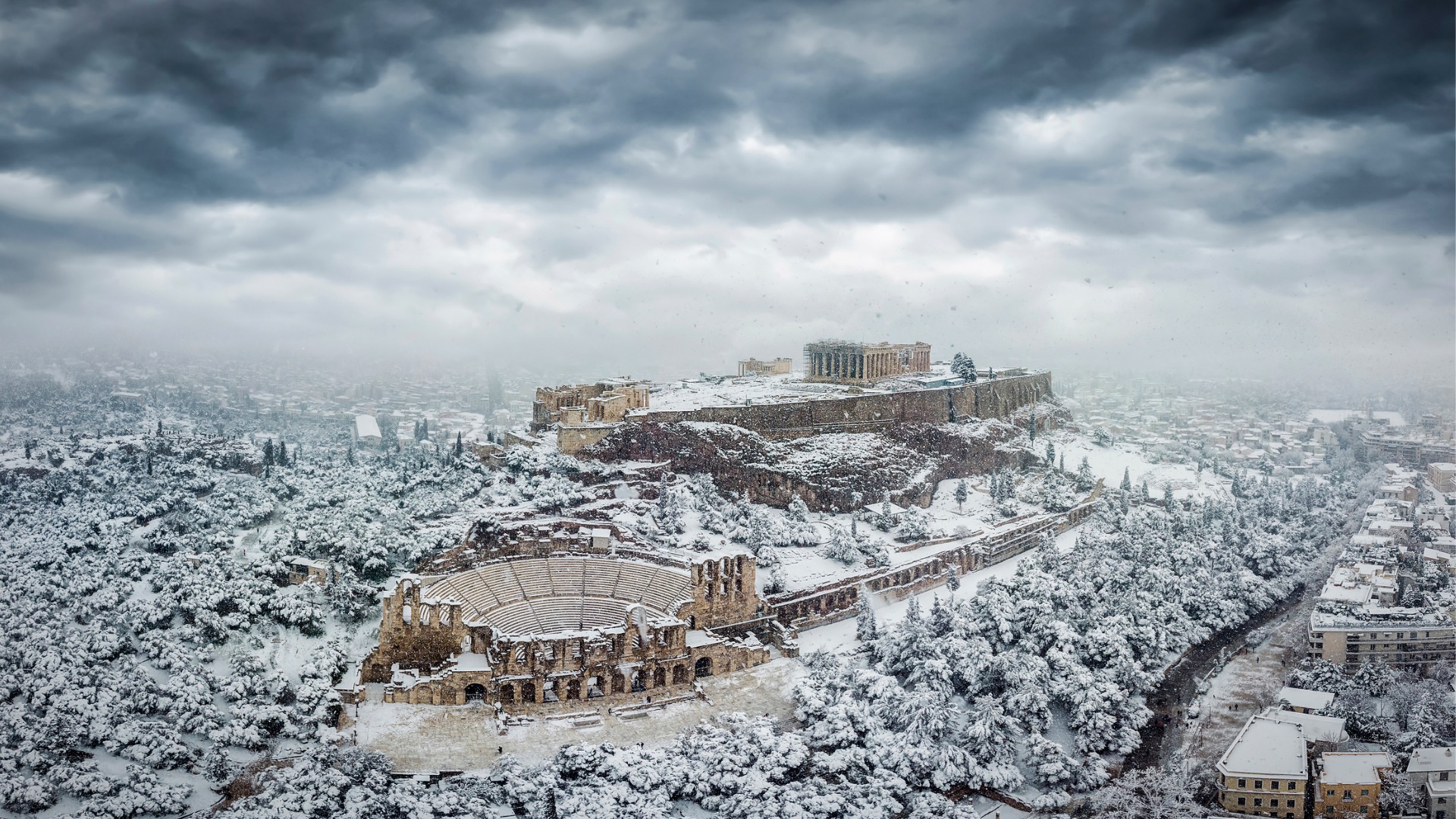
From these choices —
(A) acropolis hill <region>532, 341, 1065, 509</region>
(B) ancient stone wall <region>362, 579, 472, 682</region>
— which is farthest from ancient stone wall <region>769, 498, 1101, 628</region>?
(B) ancient stone wall <region>362, 579, 472, 682</region>

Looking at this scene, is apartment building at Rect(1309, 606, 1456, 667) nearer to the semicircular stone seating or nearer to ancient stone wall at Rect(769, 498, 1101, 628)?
ancient stone wall at Rect(769, 498, 1101, 628)

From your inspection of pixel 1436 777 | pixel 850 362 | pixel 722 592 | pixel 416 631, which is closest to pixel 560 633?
pixel 416 631

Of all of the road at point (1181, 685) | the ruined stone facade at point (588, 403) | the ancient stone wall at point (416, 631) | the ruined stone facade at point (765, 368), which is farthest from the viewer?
the ruined stone facade at point (765, 368)

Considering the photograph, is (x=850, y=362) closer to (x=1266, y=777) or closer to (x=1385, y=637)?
(x=1385, y=637)

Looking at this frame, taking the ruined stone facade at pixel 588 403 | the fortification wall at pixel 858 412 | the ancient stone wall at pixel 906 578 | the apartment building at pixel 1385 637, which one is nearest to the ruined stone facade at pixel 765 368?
the fortification wall at pixel 858 412

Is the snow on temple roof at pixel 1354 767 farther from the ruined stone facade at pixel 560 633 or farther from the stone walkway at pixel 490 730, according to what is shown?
the ruined stone facade at pixel 560 633

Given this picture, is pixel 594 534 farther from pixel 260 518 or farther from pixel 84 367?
pixel 84 367

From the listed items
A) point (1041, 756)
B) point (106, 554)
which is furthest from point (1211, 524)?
point (106, 554)
